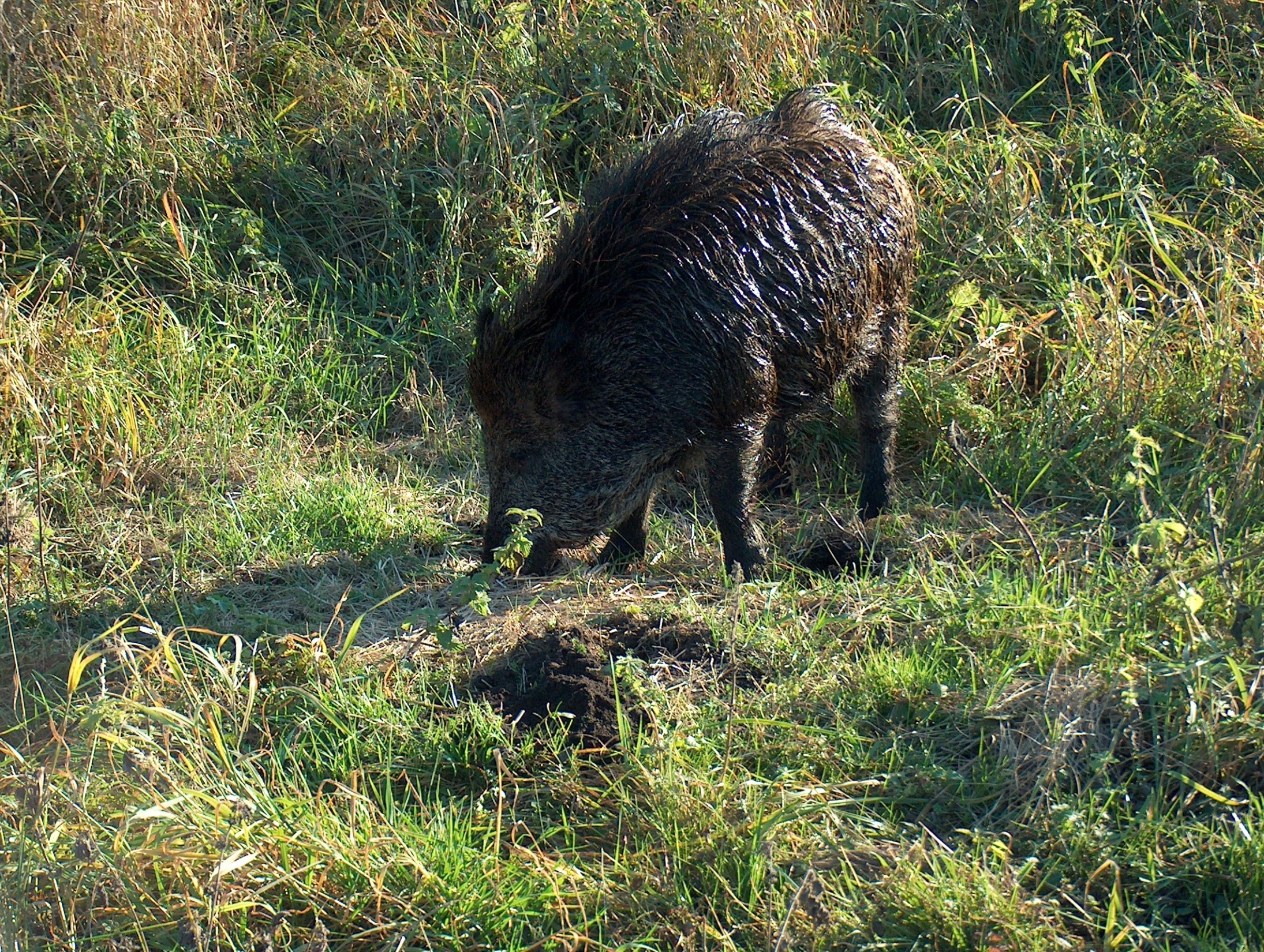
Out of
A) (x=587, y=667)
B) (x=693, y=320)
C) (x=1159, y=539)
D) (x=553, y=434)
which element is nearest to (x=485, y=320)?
(x=553, y=434)

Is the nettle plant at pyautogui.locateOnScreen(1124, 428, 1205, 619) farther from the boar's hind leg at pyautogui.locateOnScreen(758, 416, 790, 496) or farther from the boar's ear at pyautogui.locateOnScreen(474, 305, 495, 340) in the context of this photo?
the boar's ear at pyautogui.locateOnScreen(474, 305, 495, 340)

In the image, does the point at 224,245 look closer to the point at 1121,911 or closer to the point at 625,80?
the point at 625,80

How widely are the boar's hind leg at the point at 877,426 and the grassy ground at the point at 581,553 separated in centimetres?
20

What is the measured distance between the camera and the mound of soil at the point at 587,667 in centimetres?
364

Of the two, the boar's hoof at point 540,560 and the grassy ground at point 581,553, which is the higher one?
the grassy ground at point 581,553

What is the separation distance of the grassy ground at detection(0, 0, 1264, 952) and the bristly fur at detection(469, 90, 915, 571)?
0.43m

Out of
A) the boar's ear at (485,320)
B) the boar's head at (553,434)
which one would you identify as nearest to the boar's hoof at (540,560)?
the boar's head at (553,434)

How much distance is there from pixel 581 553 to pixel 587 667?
49.8 inches

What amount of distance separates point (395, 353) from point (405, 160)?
1.06 metres

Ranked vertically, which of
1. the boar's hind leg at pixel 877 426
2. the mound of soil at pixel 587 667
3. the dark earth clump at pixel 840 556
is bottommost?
the dark earth clump at pixel 840 556

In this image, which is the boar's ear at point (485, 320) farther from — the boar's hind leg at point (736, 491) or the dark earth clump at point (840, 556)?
the dark earth clump at point (840, 556)

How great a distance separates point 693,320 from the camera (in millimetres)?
4418

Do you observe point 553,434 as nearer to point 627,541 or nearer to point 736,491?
point 627,541

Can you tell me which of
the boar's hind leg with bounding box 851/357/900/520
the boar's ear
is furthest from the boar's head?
the boar's hind leg with bounding box 851/357/900/520
